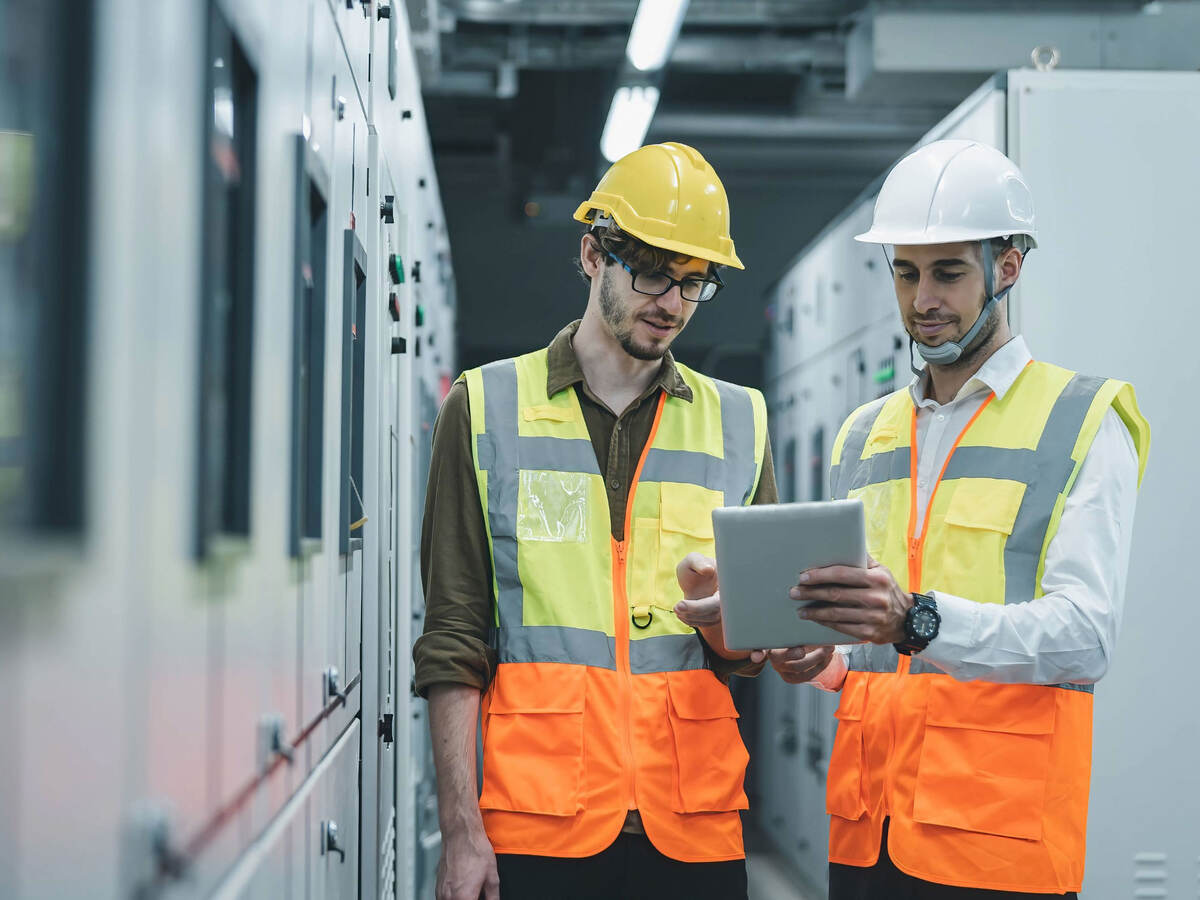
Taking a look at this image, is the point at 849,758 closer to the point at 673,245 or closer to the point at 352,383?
the point at 673,245

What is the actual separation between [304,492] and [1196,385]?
104 inches

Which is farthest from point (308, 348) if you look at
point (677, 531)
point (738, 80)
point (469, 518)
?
point (738, 80)

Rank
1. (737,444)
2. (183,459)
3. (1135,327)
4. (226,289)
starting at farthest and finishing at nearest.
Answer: (1135,327)
(737,444)
(226,289)
(183,459)

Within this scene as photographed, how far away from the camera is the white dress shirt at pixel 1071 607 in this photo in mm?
1988

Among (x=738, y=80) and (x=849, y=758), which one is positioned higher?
(x=738, y=80)

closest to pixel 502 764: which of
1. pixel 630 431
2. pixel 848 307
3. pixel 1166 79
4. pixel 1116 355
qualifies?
pixel 630 431

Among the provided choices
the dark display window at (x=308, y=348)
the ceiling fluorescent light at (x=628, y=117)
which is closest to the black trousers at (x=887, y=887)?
the dark display window at (x=308, y=348)

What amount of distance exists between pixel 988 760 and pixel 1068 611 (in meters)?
0.31

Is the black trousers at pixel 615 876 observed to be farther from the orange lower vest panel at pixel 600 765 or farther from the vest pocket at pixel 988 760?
the vest pocket at pixel 988 760

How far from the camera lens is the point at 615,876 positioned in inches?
78.7

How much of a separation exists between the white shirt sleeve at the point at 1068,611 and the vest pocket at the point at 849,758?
0.29m

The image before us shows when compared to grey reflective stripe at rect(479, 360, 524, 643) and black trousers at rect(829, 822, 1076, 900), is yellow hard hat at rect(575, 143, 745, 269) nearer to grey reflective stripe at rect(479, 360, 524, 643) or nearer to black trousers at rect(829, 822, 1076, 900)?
grey reflective stripe at rect(479, 360, 524, 643)

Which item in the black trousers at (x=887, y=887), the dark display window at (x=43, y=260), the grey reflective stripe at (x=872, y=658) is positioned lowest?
the black trousers at (x=887, y=887)

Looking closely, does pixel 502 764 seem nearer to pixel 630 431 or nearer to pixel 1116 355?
pixel 630 431
